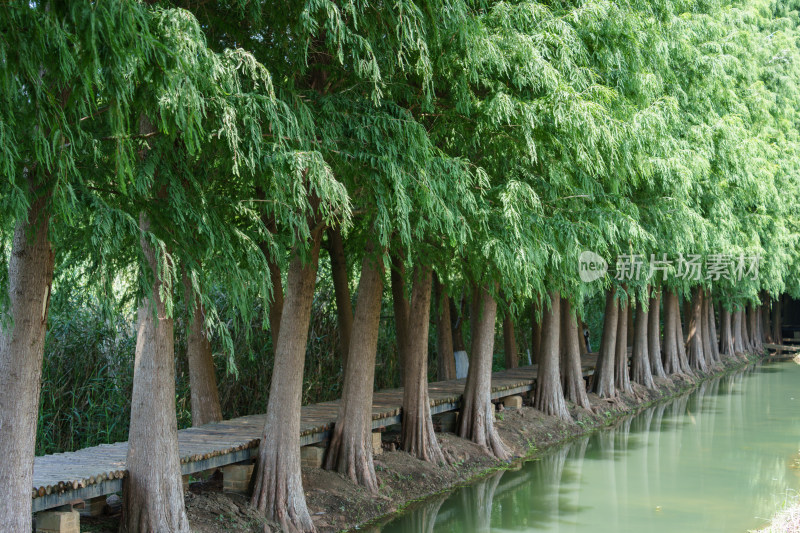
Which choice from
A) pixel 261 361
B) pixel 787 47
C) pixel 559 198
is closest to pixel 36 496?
pixel 559 198

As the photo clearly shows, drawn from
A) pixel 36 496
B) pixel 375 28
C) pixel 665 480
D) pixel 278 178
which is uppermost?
pixel 375 28

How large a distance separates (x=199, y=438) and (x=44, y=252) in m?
4.60

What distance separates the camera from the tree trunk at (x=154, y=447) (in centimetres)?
747

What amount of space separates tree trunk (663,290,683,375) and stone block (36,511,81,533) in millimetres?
22897

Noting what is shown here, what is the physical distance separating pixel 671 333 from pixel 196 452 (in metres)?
21.5

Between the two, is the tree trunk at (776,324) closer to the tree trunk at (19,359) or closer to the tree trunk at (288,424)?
the tree trunk at (288,424)

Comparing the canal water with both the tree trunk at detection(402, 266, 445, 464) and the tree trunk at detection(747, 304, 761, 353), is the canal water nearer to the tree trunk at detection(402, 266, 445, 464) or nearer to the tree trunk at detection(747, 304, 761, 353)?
the tree trunk at detection(402, 266, 445, 464)

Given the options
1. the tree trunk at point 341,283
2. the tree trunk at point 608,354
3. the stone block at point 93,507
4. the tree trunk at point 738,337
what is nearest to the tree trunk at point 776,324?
the tree trunk at point 738,337

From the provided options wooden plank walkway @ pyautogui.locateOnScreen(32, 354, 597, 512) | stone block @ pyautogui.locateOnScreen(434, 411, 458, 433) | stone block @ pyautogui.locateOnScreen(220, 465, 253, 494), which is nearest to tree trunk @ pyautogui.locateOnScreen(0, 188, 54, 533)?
wooden plank walkway @ pyautogui.locateOnScreen(32, 354, 597, 512)

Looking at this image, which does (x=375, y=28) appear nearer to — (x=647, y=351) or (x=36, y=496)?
(x=36, y=496)

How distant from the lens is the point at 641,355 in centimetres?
2331

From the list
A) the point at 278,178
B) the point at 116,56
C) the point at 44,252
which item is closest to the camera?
the point at 116,56

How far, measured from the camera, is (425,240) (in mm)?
9930

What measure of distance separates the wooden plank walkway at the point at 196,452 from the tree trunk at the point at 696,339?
A: 17991 millimetres
